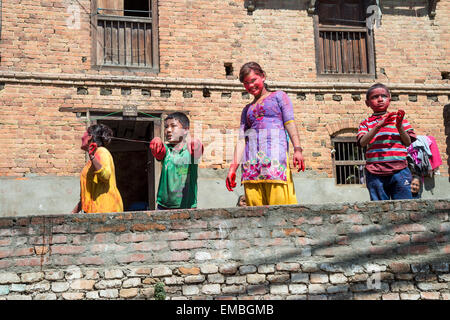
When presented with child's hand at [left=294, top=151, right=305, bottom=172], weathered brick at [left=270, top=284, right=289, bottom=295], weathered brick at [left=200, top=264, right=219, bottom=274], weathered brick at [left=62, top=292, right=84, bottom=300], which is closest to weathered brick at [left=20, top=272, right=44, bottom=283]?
weathered brick at [left=62, top=292, right=84, bottom=300]

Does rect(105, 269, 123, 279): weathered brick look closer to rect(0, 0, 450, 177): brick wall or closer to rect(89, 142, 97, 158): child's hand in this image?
rect(89, 142, 97, 158): child's hand

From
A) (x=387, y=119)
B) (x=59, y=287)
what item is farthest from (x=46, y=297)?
(x=387, y=119)

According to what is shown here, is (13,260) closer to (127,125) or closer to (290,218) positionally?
(290,218)

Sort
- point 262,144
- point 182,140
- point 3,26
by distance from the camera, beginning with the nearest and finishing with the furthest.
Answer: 1. point 262,144
2. point 182,140
3. point 3,26

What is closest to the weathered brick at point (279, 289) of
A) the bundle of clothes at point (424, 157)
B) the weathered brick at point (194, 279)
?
the weathered brick at point (194, 279)

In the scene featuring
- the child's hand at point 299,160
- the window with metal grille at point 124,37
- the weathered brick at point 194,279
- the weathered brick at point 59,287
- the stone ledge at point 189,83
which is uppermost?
the window with metal grille at point 124,37

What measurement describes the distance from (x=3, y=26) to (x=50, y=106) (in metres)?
→ 1.66

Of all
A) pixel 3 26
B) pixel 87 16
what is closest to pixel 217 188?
pixel 87 16

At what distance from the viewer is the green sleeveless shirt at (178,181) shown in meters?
5.27

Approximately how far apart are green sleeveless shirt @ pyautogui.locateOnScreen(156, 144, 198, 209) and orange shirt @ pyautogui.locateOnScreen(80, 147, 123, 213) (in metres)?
0.50

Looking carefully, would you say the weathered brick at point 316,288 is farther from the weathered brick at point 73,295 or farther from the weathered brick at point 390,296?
the weathered brick at point 73,295

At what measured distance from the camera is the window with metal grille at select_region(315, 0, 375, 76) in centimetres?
1038

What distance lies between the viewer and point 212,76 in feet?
32.0

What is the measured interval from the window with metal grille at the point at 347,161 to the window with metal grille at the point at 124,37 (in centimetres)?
391
